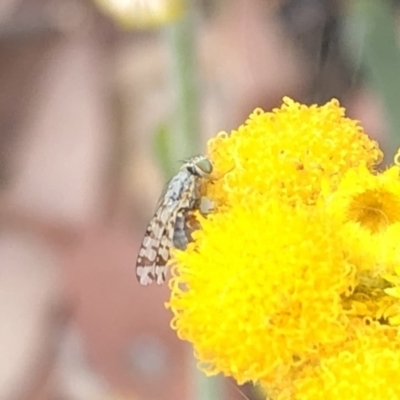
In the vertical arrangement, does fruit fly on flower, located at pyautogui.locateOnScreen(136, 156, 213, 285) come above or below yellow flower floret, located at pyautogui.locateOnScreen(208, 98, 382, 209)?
below

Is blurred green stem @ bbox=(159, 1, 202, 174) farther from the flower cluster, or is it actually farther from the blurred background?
the flower cluster

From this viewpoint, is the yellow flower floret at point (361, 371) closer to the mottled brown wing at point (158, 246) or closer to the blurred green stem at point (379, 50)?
the mottled brown wing at point (158, 246)

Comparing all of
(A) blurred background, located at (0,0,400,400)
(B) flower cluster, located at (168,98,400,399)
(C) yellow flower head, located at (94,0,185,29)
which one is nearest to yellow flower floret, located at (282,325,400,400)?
(B) flower cluster, located at (168,98,400,399)

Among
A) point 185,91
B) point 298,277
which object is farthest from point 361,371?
point 185,91

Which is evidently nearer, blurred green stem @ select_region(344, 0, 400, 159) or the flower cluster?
the flower cluster

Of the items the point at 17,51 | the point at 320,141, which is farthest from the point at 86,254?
the point at 320,141

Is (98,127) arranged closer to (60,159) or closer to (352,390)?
(60,159)
